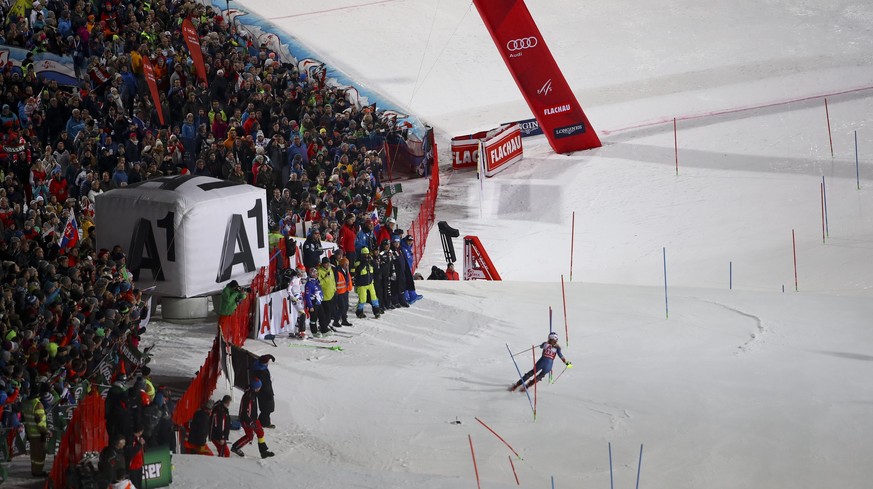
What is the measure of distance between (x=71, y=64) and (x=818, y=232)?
1350 centimetres

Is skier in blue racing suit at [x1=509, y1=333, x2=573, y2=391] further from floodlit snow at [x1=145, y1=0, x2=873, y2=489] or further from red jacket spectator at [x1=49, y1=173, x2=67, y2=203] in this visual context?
red jacket spectator at [x1=49, y1=173, x2=67, y2=203]

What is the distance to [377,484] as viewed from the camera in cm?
1160

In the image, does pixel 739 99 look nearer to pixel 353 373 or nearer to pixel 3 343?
pixel 353 373

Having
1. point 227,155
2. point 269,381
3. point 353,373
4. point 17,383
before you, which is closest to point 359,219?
point 227,155

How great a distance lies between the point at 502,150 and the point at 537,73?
1825mm

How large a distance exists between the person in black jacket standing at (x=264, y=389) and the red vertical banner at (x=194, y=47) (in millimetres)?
10149

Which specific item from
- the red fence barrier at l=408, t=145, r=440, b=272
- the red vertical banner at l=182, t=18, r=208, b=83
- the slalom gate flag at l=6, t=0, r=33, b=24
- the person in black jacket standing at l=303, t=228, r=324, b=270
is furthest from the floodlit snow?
the slalom gate flag at l=6, t=0, r=33, b=24

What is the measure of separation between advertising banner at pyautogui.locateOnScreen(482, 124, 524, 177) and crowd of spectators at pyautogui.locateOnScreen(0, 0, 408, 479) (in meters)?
2.20

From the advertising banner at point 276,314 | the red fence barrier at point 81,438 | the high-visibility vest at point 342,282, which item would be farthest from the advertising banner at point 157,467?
the high-visibility vest at point 342,282

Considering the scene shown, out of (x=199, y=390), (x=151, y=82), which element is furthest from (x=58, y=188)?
(x=199, y=390)

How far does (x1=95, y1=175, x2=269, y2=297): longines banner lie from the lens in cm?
1573

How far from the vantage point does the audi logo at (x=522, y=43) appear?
26266 millimetres

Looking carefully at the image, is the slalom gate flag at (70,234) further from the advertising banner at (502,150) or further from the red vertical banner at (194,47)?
the advertising banner at (502,150)

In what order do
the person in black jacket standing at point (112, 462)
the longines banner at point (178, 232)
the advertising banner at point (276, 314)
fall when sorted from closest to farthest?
the person in black jacket standing at point (112, 462)
the longines banner at point (178, 232)
the advertising banner at point (276, 314)
